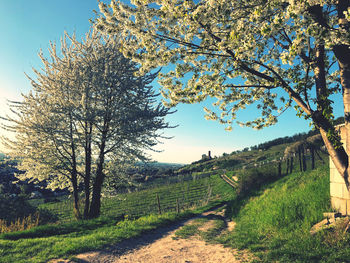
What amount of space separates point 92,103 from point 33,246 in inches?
352

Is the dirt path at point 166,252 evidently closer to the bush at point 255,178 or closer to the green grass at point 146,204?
the green grass at point 146,204

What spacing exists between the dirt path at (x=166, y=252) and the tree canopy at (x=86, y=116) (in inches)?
284

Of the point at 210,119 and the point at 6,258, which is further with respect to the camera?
the point at 210,119

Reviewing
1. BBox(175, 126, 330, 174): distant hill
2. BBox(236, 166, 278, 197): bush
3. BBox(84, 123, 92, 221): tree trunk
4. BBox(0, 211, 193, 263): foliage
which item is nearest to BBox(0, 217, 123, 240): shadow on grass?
BBox(0, 211, 193, 263): foliage

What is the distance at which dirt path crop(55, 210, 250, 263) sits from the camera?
6.53m

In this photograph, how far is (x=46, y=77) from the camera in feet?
48.3

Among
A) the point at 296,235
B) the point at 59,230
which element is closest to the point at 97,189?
the point at 59,230

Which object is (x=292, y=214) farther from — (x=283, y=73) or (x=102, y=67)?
(x=102, y=67)

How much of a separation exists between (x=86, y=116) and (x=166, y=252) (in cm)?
898

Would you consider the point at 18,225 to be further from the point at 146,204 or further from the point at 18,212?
the point at 146,204

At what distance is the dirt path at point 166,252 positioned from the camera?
6.53 meters

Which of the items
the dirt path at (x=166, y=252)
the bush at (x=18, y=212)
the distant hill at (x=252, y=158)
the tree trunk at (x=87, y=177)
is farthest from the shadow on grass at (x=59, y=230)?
the distant hill at (x=252, y=158)

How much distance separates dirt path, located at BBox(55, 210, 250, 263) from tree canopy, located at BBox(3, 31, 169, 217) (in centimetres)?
722

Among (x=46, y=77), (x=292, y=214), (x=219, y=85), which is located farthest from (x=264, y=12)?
(x=46, y=77)
